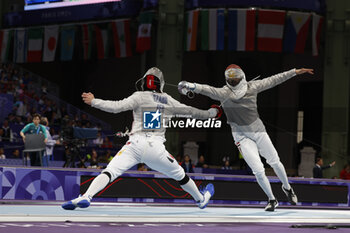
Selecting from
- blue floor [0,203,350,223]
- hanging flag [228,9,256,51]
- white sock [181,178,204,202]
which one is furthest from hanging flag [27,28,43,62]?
white sock [181,178,204,202]

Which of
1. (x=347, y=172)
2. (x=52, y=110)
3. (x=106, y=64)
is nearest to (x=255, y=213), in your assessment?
(x=347, y=172)

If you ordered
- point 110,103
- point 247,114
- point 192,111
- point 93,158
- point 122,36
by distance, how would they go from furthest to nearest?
point 122,36 → point 93,158 → point 247,114 → point 192,111 → point 110,103

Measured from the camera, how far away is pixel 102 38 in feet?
80.4

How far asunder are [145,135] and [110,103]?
0.60 metres

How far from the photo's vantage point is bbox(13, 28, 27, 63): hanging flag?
1072 inches

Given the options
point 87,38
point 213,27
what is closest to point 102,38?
point 87,38

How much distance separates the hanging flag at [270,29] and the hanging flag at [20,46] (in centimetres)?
998

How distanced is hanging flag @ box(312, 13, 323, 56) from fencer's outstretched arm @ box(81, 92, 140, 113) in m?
15.0

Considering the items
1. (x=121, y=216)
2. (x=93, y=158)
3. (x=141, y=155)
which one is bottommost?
(x=121, y=216)

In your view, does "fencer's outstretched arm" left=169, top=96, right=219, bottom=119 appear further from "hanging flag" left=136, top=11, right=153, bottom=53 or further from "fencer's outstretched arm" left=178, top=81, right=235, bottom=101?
"hanging flag" left=136, top=11, right=153, bottom=53

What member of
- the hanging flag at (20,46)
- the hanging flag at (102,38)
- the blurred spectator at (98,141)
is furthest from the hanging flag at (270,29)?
the hanging flag at (20,46)

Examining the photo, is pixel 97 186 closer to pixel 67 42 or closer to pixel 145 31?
pixel 145 31

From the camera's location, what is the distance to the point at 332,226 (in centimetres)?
758

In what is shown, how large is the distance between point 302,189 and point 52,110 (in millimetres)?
11138
